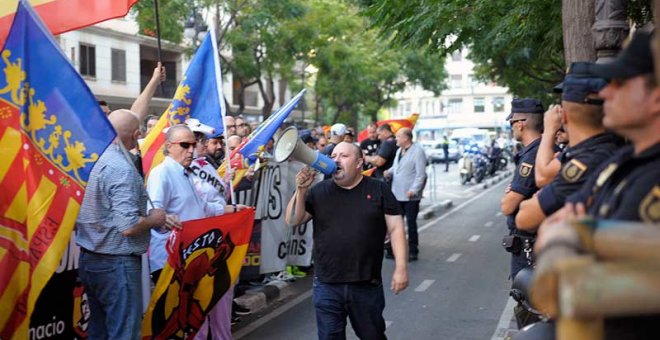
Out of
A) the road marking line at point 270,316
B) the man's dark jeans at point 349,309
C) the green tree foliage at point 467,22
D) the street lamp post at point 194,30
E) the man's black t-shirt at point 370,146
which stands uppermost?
the street lamp post at point 194,30

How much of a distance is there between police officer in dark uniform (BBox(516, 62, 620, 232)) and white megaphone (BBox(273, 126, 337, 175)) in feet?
6.23

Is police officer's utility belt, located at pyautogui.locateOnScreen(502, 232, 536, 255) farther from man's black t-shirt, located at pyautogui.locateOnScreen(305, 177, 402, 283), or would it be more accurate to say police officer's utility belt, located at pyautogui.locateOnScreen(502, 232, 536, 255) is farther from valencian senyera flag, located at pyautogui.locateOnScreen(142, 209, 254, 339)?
valencian senyera flag, located at pyautogui.locateOnScreen(142, 209, 254, 339)

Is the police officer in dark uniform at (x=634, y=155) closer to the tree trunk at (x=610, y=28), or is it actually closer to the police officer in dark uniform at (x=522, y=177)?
the police officer in dark uniform at (x=522, y=177)

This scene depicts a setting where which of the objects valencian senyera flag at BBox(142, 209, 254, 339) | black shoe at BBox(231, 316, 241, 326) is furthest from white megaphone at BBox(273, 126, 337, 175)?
black shoe at BBox(231, 316, 241, 326)

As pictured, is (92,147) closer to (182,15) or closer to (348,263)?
(348,263)

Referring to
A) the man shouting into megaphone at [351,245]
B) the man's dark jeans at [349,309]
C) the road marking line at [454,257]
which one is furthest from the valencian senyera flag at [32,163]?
the road marking line at [454,257]

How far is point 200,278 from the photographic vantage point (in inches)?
239

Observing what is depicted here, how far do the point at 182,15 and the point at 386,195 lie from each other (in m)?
20.2

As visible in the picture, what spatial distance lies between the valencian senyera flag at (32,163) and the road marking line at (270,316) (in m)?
3.02

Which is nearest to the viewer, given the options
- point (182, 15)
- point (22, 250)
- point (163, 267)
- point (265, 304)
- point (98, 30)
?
point (22, 250)

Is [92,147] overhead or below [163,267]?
overhead

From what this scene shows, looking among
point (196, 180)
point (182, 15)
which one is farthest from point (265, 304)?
point (182, 15)

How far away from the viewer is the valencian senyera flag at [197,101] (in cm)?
726

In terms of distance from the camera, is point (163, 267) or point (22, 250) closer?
point (22, 250)
